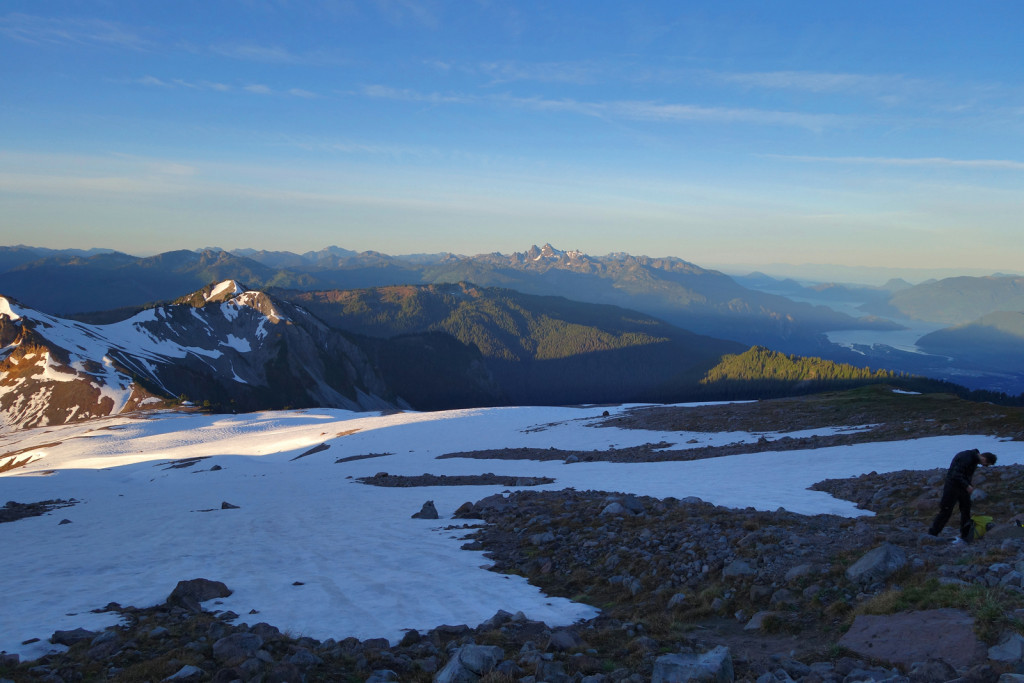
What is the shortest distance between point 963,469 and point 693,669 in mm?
8927

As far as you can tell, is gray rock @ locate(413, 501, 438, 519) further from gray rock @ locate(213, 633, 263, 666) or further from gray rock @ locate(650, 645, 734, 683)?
gray rock @ locate(650, 645, 734, 683)

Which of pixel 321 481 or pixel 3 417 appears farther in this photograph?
pixel 3 417

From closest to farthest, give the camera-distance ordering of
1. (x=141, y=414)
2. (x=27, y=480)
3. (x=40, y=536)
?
(x=40, y=536), (x=27, y=480), (x=141, y=414)

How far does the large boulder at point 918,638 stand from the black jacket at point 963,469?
206 inches

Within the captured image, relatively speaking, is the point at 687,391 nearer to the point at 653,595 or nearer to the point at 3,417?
A: the point at 3,417

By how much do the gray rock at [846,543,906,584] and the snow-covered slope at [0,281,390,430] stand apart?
4130 inches

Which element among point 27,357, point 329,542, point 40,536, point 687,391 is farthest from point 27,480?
point 687,391

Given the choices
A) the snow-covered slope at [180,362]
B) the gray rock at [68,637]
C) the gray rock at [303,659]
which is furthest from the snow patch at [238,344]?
the gray rock at [303,659]

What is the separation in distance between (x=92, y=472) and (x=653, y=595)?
43892mm

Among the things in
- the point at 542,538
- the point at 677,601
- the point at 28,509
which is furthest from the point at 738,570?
the point at 28,509

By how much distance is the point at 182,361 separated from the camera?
5172 inches

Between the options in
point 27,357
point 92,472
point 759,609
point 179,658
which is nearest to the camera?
point 179,658

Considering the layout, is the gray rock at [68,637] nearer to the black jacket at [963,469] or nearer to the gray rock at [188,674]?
the gray rock at [188,674]

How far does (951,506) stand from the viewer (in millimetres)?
12383
